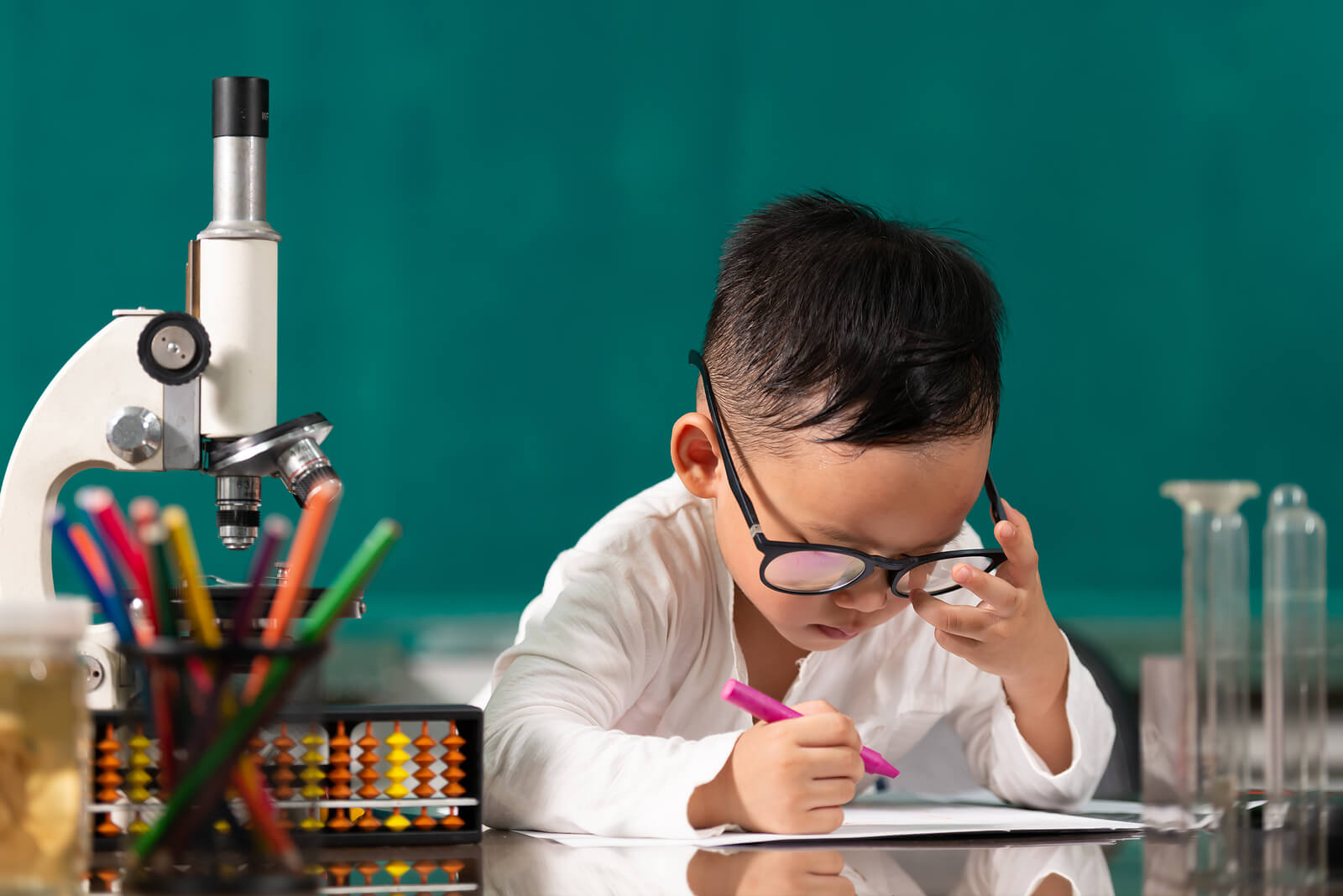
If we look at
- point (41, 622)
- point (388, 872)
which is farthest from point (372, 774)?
point (41, 622)

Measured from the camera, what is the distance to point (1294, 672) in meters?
0.81

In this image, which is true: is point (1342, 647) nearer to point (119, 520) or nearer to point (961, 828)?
point (961, 828)

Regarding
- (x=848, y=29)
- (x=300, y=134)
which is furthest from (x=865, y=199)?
(x=300, y=134)

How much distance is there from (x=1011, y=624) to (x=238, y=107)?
24.7 inches

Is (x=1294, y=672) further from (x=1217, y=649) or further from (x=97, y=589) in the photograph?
(x=97, y=589)

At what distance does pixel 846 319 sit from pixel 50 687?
1.93 ft

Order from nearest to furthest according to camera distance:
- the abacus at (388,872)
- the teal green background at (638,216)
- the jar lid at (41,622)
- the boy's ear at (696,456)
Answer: the jar lid at (41,622), the abacus at (388,872), the boy's ear at (696,456), the teal green background at (638,216)

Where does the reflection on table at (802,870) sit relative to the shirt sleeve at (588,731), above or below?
below

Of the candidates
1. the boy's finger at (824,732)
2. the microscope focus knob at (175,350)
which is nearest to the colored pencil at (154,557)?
the microscope focus knob at (175,350)

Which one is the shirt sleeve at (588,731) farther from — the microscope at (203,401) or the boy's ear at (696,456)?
the microscope at (203,401)

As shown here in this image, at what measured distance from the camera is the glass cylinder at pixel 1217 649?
0.76 meters

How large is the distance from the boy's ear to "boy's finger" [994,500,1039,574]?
0.72ft

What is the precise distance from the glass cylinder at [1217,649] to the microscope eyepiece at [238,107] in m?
0.60

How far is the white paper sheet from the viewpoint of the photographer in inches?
31.8
